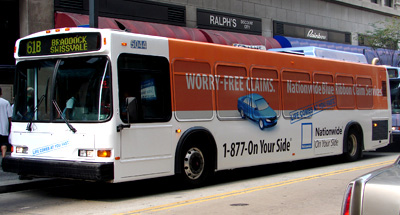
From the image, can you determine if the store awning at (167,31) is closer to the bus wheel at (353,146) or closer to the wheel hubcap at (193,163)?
the wheel hubcap at (193,163)

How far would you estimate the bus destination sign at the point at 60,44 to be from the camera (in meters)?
8.96

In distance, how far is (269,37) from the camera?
25.6 m

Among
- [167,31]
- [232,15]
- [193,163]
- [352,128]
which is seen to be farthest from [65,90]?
[232,15]

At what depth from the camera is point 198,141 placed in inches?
414

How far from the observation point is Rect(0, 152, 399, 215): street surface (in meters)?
8.11

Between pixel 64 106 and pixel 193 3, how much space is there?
13572 millimetres

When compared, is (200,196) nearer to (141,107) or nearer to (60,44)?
(141,107)

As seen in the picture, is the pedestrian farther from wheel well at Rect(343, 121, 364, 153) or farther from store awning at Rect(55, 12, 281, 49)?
wheel well at Rect(343, 121, 364, 153)

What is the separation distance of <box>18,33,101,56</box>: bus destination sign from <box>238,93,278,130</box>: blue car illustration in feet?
12.6

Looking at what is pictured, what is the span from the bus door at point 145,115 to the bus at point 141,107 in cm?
2

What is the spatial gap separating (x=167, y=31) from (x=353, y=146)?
7881 mm

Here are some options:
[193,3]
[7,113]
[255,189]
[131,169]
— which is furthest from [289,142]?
[193,3]

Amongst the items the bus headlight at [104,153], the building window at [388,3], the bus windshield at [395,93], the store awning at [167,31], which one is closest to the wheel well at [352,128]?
the bus windshield at [395,93]

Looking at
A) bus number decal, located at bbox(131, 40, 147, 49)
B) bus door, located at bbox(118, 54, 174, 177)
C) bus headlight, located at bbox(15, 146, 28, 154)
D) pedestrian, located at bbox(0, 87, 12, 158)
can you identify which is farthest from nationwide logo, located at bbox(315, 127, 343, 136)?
pedestrian, located at bbox(0, 87, 12, 158)
